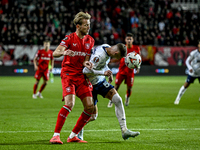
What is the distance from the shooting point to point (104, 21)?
30391 millimetres

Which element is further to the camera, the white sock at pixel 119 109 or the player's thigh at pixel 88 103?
Answer: the white sock at pixel 119 109

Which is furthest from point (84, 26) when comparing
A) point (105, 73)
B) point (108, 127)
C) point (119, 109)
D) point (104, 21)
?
point (104, 21)

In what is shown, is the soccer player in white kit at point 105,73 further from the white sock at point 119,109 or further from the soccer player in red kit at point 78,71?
the soccer player in red kit at point 78,71

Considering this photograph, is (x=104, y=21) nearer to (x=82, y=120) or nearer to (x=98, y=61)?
(x=98, y=61)

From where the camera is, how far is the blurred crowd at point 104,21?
2747cm

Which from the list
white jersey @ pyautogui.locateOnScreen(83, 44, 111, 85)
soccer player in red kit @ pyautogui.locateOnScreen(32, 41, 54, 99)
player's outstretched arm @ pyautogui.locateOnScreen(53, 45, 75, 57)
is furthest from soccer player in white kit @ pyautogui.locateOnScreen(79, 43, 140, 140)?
soccer player in red kit @ pyautogui.locateOnScreen(32, 41, 54, 99)

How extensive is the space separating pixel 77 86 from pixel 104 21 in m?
25.1

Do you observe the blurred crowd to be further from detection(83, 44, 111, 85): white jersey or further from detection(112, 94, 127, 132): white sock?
detection(112, 94, 127, 132): white sock

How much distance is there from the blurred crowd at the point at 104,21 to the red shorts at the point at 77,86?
71.8ft

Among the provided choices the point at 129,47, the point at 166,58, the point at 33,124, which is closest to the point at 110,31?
the point at 166,58

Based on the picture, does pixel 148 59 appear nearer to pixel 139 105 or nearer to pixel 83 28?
pixel 139 105

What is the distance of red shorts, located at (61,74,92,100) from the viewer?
18.7 feet

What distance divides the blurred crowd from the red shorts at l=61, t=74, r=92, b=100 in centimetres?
2189

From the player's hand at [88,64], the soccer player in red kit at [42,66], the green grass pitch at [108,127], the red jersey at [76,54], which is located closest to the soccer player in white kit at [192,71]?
the green grass pitch at [108,127]
